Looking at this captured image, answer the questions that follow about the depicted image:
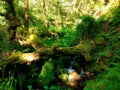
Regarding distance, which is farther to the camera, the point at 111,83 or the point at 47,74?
the point at 47,74

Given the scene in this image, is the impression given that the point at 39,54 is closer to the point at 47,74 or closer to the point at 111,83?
the point at 47,74

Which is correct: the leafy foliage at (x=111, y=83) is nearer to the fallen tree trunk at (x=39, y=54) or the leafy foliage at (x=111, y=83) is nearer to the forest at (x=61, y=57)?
the forest at (x=61, y=57)

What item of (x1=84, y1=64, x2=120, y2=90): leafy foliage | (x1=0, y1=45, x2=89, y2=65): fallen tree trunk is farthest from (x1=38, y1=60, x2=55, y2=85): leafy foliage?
(x1=84, y1=64, x2=120, y2=90): leafy foliage

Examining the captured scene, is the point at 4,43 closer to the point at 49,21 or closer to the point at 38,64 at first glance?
the point at 38,64

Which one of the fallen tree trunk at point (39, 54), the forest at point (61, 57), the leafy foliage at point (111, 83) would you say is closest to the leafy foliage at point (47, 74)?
the forest at point (61, 57)

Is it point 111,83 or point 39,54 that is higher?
point 39,54

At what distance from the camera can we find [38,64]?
754 cm

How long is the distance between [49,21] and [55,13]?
1.02 meters

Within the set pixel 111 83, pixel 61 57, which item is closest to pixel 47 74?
pixel 61 57

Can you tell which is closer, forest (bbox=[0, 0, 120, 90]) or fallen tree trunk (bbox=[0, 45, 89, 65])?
forest (bbox=[0, 0, 120, 90])

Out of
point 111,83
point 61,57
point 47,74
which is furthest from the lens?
point 61,57

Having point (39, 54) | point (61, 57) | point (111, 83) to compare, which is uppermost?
point (39, 54)

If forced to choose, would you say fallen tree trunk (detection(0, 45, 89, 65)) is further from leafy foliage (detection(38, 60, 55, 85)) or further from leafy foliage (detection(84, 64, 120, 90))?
leafy foliage (detection(84, 64, 120, 90))

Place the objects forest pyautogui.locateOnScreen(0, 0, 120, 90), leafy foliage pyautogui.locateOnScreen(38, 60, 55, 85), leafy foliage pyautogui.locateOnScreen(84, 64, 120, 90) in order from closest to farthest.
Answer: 1. leafy foliage pyautogui.locateOnScreen(84, 64, 120, 90)
2. forest pyautogui.locateOnScreen(0, 0, 120, 90)
3. leafy foliage pyautogui.locateOnScreen(38, 60, 55, 85)
